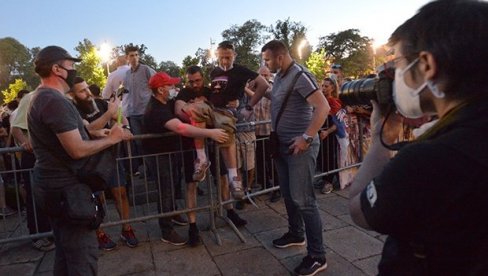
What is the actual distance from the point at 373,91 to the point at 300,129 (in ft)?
6.76

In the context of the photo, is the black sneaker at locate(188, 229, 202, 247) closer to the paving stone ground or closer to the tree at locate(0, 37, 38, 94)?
the paving stone ground

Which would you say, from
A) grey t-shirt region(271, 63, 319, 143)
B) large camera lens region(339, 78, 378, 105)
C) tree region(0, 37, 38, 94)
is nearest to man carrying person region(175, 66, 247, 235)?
grey t-shirt region(271, 63, 319, 143)

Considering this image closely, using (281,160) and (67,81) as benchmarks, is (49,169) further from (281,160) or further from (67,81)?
(281,160)

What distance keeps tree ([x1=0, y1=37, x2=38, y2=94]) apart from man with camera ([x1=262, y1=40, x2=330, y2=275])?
3945 inches

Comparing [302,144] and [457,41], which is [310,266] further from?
[457,41]

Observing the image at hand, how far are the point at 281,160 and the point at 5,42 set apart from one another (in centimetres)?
11313

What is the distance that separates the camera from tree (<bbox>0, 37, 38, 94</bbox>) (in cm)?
9196

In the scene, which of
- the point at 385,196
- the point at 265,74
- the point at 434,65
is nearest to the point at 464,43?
the point at 434,65

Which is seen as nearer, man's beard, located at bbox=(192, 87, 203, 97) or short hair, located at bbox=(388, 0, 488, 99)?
short hair, located at bbox=(388, 0, 488, 99)

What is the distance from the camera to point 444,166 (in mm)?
946

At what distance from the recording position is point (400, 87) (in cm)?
123

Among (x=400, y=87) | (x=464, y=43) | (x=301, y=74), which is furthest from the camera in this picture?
(x=301, y=74)

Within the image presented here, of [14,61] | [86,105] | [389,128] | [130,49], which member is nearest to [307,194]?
[389,128]

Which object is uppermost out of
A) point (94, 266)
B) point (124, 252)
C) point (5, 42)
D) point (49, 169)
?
point (5, 42)
